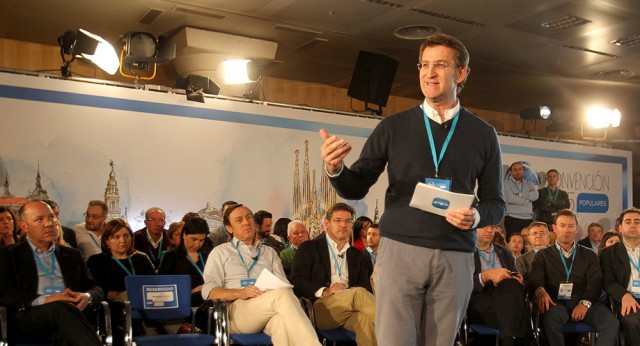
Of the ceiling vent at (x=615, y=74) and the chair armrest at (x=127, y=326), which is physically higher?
the ceiling vent at (x=615, y=74)

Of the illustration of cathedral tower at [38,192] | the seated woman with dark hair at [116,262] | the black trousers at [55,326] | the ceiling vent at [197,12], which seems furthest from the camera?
the ceiling vent at [197,12]

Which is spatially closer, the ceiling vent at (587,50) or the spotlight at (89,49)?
the spotlight at (89,49)

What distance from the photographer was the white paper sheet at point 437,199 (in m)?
2.14

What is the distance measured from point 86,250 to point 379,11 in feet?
14.1

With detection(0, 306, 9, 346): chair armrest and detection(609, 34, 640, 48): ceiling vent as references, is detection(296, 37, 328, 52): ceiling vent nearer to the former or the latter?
detection(609, 34, 640, 48): ceiling vent

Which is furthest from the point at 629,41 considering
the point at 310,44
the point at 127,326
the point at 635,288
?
the point at 127,326

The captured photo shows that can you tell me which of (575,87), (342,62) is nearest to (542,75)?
Result: (575,87)

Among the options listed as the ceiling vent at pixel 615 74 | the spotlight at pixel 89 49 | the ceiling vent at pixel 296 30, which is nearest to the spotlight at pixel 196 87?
the spotlight at pixel 89 49

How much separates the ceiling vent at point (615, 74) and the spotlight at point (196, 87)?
248 inches

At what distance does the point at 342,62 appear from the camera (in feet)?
35.1

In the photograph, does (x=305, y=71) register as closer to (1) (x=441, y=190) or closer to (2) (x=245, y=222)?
(2) (x=245, y=222)

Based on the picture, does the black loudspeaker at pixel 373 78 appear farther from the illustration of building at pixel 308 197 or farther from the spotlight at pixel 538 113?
the spotlight at pixel 538 113

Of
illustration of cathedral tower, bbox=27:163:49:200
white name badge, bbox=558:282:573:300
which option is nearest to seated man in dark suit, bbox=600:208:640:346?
white name badge, bbox=558:282:573:300

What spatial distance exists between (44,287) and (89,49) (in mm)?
3709
